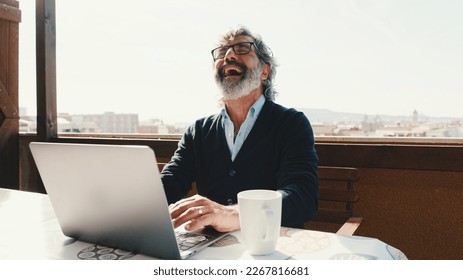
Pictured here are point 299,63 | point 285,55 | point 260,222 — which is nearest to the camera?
point 260,222

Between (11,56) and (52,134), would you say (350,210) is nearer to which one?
(52,134)

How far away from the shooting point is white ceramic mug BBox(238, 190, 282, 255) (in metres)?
0.64

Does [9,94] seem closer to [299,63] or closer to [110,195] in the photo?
[299,63]

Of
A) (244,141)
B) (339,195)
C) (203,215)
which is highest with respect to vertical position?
(244,141)

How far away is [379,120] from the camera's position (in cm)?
181

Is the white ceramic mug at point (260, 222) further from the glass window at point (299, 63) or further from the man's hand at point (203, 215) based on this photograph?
the glass window at point (299, 63)

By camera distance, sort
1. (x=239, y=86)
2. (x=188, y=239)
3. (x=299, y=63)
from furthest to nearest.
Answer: (x=299, y=63), (x=239, y=86), (x=188, y=239)

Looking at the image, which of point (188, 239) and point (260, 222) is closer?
point (260, 222)

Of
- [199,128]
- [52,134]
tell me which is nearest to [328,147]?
[199,128]

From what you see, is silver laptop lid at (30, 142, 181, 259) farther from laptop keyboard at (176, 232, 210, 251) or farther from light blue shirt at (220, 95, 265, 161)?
light blue shirt at (220, 95, 265, 161)

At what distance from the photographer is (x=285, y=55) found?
1.87m

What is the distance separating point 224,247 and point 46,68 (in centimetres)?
240

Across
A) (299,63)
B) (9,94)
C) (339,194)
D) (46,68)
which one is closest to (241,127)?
(339,194)

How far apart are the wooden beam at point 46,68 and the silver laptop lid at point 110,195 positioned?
2.12 meters
